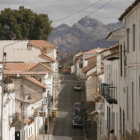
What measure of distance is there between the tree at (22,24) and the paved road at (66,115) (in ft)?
36.7

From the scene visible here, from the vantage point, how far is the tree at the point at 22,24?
82750mm

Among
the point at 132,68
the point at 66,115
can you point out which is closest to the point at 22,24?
the point at 66,115

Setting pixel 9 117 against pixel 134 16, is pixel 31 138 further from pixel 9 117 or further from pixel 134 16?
pixel 134 16

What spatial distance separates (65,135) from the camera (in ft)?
153

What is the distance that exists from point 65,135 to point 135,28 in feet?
99.0

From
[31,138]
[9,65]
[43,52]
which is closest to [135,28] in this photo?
[31,138]

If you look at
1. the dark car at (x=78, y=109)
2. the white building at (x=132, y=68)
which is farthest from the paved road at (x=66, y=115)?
the white building at (x=132, y=68)

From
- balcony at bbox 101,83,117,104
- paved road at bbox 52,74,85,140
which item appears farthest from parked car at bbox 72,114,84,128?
balcony at bbox 101,83,117,104

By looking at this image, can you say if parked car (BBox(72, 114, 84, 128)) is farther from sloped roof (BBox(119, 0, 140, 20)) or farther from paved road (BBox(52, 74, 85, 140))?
sloped roof (BBox(119, 0, 140, 20))

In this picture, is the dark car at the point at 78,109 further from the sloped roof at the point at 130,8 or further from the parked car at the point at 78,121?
the sloped roof at the point at 130,8

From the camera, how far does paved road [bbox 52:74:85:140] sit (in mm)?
46644

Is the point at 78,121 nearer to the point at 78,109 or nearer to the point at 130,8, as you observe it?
the point at 78,109

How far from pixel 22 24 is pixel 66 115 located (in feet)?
98.2

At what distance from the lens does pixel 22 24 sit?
83.4 meters
